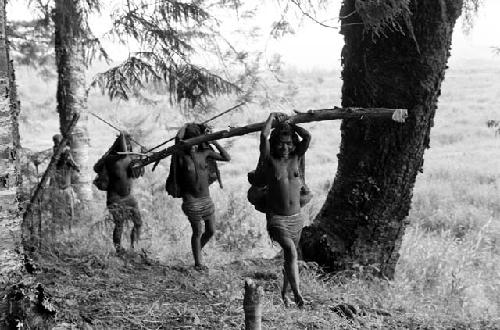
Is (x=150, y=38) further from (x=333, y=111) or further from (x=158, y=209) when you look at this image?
(x=158, y=209)

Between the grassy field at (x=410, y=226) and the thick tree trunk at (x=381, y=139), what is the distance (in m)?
0.56

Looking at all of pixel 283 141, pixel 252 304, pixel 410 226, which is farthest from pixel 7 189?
pixel 410 226

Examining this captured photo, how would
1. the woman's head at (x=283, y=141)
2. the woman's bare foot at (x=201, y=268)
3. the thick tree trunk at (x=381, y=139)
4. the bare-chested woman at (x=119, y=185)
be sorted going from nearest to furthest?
the woman's head at (x=283, y=141), the thick tree trunk at (x=381, y=139), the woman's bare foot at (x=201, y=268), the bare-chested woman at (x=119, y=185)

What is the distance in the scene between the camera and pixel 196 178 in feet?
22.1

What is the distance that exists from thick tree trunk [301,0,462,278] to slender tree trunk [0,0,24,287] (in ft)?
15.1

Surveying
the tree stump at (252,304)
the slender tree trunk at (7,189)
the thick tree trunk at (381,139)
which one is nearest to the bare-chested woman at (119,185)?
the thick tree trunk at (381,139)

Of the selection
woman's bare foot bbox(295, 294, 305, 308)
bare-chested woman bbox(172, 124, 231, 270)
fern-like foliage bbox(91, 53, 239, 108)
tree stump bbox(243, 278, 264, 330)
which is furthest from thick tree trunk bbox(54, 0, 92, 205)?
tree stump bbox(243, 278, 264, 330)

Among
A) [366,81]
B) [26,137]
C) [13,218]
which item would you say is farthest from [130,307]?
[26,137]

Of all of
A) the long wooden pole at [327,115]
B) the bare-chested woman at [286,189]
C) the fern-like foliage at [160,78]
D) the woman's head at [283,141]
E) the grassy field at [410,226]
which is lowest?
the grassy field at [410,226]

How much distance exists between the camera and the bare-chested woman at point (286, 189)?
523cm

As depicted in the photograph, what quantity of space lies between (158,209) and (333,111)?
8278 mm

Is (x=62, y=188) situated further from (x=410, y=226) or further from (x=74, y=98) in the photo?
(x=410, y=226)

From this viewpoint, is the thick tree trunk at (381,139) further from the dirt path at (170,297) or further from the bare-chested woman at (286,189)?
the bare-chested woman at (286,189)

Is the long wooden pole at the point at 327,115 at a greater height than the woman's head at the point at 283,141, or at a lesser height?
greater
